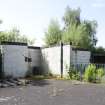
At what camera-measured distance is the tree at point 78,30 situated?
32000 mm

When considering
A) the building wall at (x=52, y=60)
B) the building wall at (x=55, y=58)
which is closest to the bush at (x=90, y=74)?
the building wall at (x=55, y=58)

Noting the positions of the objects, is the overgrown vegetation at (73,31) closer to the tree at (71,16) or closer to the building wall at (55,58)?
the tree at (71,16)

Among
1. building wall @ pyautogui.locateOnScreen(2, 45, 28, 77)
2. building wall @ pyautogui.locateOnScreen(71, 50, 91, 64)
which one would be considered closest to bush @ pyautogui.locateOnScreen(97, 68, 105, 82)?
building wall @ pyautogui.locateOnScreen(71, 50, 91, 64)

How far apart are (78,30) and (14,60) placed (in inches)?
535

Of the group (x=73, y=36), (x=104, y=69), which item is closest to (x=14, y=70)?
(x=104, y=69)

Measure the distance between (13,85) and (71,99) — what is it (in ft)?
19.7

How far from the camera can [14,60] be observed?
21094 millimetres

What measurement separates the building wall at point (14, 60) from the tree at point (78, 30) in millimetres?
11224

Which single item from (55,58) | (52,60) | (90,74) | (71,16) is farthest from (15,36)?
(90,74)

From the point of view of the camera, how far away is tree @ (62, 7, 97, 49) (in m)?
32.0

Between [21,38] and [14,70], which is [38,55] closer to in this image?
[14,70]

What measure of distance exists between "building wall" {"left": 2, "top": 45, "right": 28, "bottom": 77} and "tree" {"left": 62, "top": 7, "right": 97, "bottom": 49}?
442 inches

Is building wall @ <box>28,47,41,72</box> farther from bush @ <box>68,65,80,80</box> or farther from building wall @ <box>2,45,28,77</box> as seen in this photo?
bush @ <box>68,65,80,80</box>

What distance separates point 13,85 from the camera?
56.0ft
